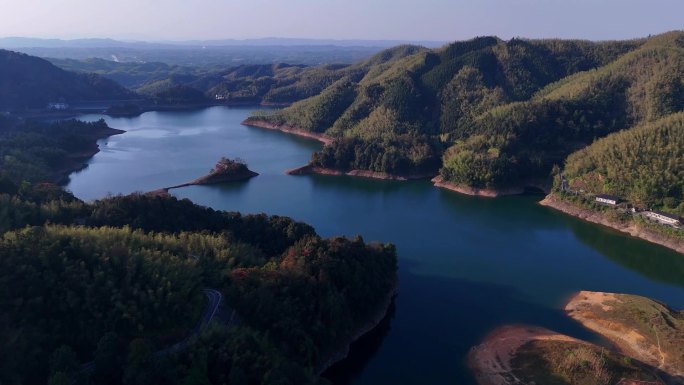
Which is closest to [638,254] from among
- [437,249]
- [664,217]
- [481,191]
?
[664,217]

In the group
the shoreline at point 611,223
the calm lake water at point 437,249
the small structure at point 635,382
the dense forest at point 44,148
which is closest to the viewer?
the small structure at point 635,382

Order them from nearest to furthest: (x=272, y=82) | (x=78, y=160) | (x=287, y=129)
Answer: (x=78, y=160) → (x=287, y=129) → (x=272, y=82)

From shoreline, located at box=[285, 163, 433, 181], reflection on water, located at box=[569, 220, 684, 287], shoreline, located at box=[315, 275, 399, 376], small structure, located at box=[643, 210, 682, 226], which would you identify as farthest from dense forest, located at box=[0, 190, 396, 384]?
shoreline, located at box=[285, 163, 433, 181]

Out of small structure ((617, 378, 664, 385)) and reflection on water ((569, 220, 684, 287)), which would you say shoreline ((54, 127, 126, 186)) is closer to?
reflection on water ((569, 220, 684, 287))

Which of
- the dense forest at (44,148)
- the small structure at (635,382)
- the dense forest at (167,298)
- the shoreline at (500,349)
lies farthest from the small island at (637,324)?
the dense forest at (44,148)

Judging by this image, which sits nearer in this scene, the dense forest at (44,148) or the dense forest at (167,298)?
the dense forest at (167,298)

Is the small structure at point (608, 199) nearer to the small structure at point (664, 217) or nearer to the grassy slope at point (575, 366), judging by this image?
the small structure at point (664, 217)

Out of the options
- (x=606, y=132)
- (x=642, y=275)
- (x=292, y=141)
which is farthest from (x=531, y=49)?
(x=642, y=275)

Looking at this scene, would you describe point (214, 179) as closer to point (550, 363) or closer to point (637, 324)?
point (550, 363)
